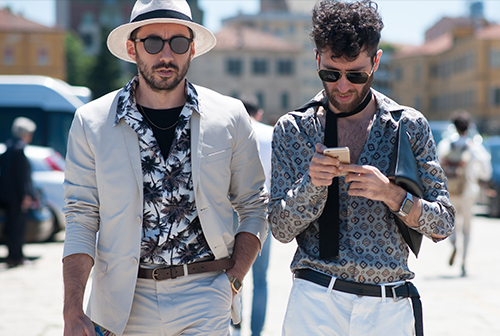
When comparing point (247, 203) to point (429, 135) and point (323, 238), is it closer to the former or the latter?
point (323, 238)

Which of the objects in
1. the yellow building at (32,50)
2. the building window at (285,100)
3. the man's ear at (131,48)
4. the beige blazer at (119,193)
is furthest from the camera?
the building window at (285,100)

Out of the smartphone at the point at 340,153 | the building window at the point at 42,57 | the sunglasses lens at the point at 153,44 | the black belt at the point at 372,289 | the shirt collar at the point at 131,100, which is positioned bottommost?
the building window at the point at 42,57

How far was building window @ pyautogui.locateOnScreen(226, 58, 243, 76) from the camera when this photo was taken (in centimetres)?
7896

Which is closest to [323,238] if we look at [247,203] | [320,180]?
[320,180]

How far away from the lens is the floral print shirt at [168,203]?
3.06 meters

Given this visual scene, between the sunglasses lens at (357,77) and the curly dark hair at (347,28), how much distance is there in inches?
2.5

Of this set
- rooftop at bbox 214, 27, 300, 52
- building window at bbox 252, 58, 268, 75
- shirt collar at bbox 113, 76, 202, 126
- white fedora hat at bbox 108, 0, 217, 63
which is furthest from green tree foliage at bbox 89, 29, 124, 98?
shirt collar at bbox 113, 76, 202, 126

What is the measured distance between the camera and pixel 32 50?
207ft

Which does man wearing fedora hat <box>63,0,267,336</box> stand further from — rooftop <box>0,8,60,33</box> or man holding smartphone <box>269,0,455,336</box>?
rooftop <box>0,8,60,33</box>

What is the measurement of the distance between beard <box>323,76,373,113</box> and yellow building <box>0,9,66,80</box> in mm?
62526

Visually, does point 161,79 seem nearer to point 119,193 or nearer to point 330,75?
point 119,193

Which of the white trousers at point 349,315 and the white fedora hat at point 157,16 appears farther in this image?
the white fedora hat at point 157,16

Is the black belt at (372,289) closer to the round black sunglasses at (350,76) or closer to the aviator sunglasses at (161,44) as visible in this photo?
the round black sunglasses at (350,76)

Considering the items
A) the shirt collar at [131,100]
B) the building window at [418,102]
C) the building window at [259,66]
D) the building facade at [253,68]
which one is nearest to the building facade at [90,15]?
the building facade at [253,68]
